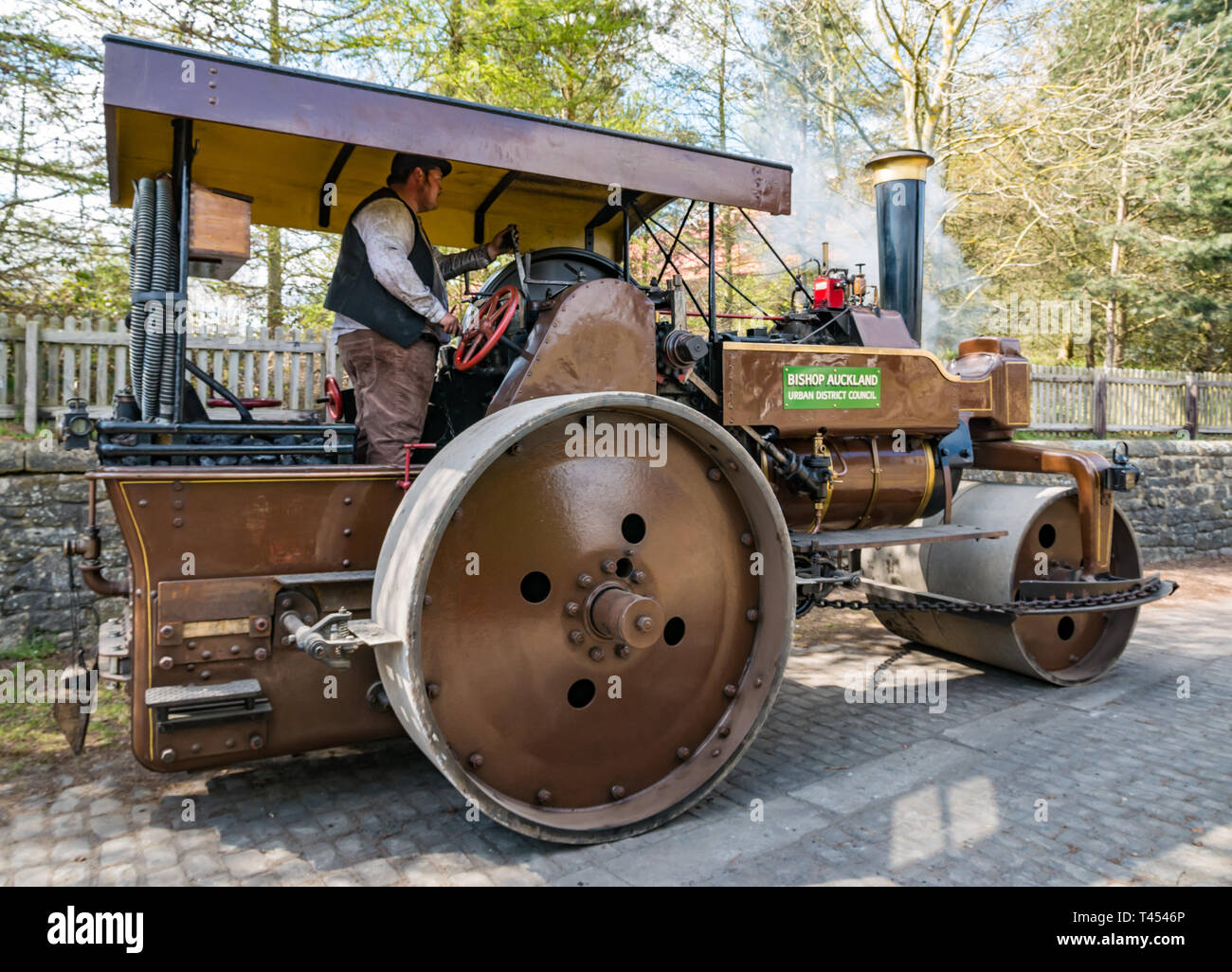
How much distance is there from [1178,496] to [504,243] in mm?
10371

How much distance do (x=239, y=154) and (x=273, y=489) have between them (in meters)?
1.27

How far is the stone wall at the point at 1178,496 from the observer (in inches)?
416

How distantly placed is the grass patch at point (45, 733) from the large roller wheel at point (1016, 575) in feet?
13.9

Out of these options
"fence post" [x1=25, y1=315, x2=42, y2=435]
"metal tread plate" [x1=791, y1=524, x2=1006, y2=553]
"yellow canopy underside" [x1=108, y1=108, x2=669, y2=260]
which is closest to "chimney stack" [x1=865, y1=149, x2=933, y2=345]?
"metal tread plate" [x1=791, y1=524, x2=1006, y2=553]

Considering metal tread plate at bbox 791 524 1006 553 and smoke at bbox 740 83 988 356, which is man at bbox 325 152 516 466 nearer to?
metal tread plate at bbox 791 524 1006 553

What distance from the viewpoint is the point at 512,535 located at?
2998 mm

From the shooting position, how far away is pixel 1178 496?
11070 millimetres

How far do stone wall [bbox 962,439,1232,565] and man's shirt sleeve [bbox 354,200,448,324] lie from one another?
8562mm

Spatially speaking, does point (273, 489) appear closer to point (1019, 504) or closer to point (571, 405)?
point (571, 405)
